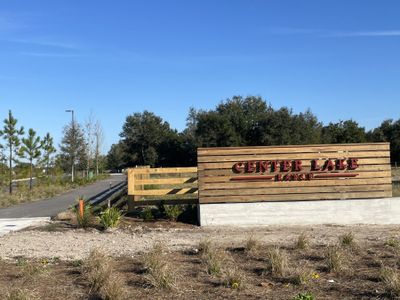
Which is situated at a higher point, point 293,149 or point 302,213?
point 293,149

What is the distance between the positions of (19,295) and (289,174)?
30.7 feet

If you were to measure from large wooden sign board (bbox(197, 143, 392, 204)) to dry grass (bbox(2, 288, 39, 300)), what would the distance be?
26.1 ft

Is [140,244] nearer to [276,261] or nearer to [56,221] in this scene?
[276,261]

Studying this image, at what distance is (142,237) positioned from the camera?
11.6 meters

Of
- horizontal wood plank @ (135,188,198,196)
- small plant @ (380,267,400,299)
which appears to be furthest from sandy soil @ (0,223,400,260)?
small plant @ (380,267,400,299)

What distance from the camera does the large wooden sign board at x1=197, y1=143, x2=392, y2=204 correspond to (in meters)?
14.0

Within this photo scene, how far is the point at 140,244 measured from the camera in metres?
10.5

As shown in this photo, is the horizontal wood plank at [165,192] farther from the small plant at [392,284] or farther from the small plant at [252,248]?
the small plant at [392,284]

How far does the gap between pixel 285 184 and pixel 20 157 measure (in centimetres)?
2192

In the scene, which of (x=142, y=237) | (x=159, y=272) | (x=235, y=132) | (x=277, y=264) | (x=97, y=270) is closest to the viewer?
(x=159, y=272)

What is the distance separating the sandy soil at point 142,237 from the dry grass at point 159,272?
1.59 metres

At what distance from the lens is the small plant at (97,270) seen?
6.66 meters

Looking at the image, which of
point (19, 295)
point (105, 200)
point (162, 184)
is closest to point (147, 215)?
point (162, 184)

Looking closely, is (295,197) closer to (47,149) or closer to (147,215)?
(147,215)
